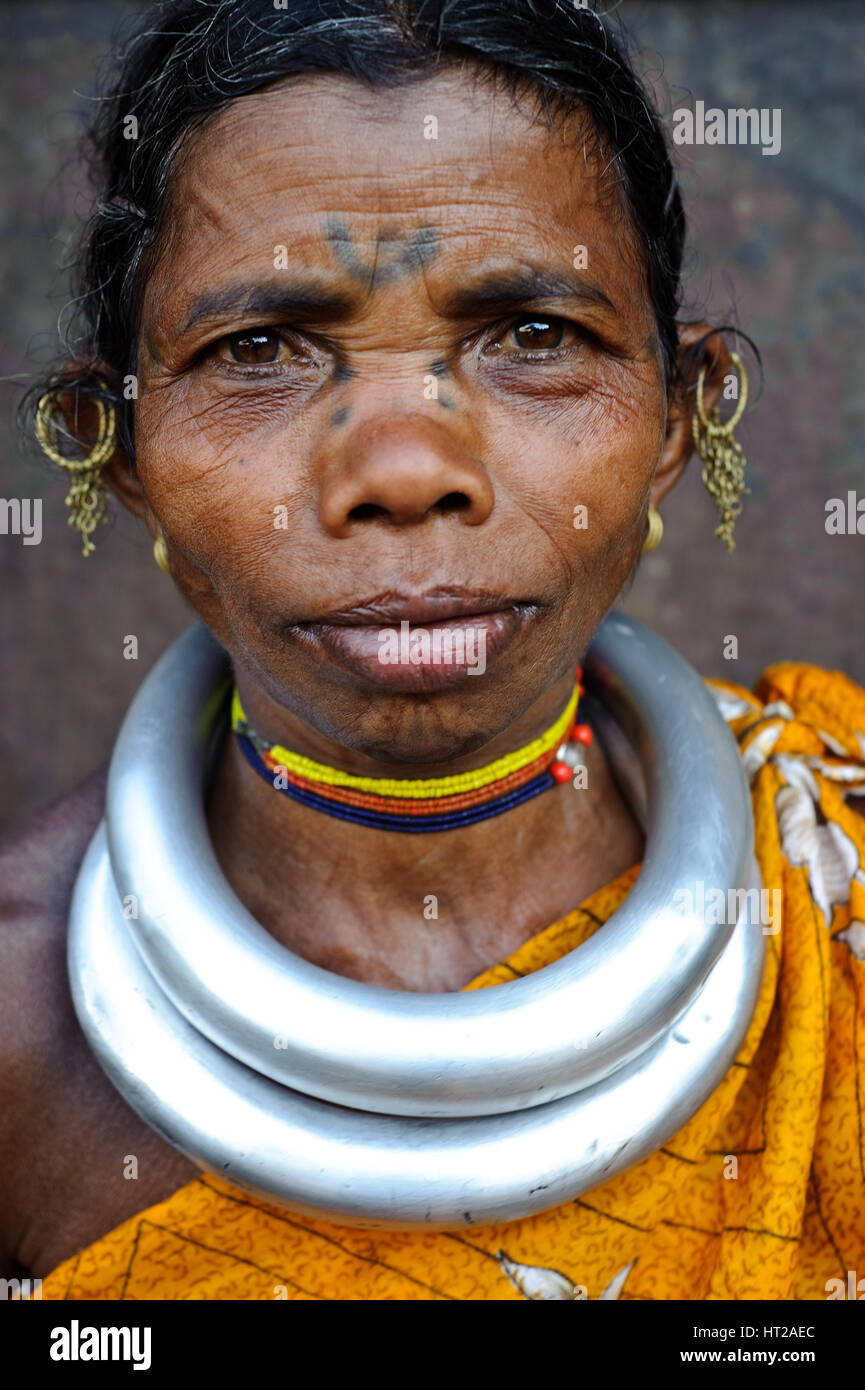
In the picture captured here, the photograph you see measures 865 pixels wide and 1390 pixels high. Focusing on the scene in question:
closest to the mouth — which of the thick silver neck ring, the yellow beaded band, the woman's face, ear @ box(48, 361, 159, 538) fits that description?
the woman's face

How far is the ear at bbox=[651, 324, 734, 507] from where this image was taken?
1924mm

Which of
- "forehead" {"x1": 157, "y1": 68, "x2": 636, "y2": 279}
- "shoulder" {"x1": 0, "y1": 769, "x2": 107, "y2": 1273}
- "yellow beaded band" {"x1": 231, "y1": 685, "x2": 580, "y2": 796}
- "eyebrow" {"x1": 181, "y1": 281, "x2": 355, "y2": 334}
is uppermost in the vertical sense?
"forehead" {"x1": 157, "y1": 68, "x2": 636, "y2": 279}

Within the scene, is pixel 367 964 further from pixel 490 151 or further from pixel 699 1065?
pixel 490 151

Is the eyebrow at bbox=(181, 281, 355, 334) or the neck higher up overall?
the eyebrow at bbox=(181, 281, 355, 334)

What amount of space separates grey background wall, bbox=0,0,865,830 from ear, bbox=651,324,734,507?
137cm

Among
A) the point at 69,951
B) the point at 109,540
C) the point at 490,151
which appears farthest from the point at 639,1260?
the point at 109,540

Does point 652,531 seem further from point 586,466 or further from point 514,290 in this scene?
point 514,290

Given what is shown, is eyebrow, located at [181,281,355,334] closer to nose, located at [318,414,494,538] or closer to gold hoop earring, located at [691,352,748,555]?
nose, located at [318,414,494,538]

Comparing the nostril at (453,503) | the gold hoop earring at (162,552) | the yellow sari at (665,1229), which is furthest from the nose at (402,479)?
the yellow sari at (665,1229)

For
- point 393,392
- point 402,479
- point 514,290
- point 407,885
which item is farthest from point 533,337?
point 407,885

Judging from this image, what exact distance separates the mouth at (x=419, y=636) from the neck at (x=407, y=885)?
0.32 meters

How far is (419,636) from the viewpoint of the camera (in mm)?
1436

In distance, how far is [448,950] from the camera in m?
1.84
